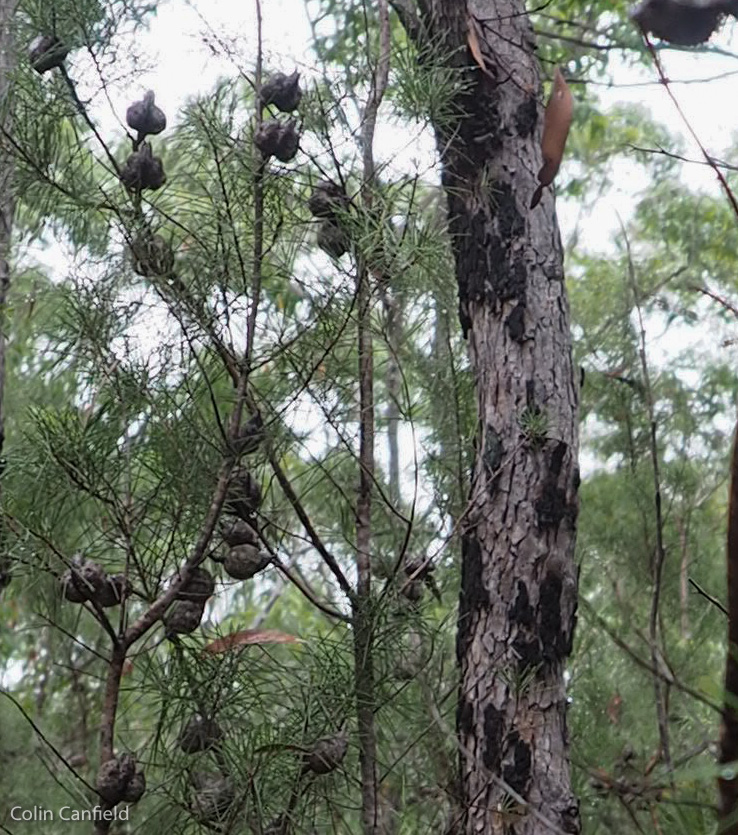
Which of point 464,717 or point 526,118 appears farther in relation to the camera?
point 526,118

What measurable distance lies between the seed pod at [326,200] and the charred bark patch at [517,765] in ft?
2.10

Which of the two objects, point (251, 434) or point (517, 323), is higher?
point (517, 323)

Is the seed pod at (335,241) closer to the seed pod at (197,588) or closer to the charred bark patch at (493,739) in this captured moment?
the seed pod at (197,588)

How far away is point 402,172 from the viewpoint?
135 cm

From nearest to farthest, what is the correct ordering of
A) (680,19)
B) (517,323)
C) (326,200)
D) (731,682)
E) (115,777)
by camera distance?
(731,682) → (680,19) → (115,777) → (326,200) → (517,323)

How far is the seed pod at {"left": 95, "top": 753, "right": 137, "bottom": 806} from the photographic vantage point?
3.50 feet

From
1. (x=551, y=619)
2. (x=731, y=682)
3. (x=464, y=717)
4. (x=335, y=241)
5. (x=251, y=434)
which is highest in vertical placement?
(x=335, y=241)

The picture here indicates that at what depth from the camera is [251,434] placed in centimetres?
121

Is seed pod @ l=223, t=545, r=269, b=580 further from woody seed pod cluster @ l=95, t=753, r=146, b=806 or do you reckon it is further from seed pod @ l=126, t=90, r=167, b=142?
seed pod @ l=126, t=90, r=167, b=142

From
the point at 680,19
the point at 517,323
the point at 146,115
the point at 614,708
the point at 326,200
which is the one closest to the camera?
the point at 680,19

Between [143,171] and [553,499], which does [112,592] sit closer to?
[143,171]

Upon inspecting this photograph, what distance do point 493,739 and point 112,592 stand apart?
0.52 m

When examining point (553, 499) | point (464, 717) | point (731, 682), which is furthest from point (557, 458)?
point (731, 682)

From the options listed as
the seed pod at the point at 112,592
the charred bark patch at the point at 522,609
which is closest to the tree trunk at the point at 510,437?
the charred bark patch at the point at 522,609
